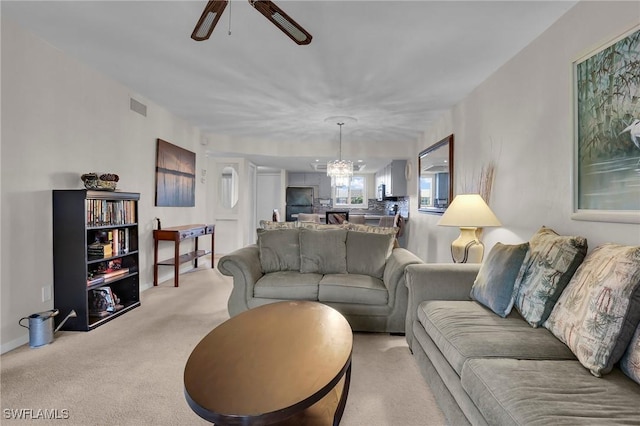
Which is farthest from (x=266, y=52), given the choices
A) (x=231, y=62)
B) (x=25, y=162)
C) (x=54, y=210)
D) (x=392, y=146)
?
(x=392, y=146)

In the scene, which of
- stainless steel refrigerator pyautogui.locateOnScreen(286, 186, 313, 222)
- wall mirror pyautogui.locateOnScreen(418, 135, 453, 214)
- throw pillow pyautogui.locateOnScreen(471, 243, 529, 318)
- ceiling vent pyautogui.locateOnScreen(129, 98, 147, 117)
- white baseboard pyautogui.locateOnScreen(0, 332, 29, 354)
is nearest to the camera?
throw pillow pyautogui.locateOnScreen(471, 243, 529, 318)

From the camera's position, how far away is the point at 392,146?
20.2 ft

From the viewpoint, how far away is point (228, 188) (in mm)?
6746

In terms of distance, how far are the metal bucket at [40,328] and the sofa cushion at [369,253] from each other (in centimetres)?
249

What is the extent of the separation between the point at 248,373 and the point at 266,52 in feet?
8.11

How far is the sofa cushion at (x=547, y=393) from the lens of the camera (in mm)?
981

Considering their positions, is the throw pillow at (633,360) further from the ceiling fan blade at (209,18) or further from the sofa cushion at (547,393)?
the ceiling fan blade at (209,18)

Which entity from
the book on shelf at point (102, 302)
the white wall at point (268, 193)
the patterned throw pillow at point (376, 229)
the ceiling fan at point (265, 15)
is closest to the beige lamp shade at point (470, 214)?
the patterned throw pillow at point (376, 229)

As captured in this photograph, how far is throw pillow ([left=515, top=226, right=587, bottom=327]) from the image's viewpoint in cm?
160

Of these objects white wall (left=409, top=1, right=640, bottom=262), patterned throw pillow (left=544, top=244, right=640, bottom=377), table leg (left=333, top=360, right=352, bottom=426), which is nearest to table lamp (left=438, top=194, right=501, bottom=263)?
white wall (left=409, top=1, right=640, bottom=262)

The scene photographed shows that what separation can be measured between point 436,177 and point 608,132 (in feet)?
9.44

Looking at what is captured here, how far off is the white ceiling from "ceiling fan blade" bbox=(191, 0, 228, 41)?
15.8 inches

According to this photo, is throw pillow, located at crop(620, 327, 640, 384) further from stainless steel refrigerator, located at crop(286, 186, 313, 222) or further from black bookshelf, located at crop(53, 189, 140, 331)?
stainless steel refrigerator, located at crop(286, 186, 313, 222)

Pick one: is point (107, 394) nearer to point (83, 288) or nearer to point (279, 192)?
point (83, 288)
